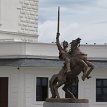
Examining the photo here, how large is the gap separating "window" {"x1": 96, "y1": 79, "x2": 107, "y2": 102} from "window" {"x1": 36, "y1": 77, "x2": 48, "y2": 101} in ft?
9.97

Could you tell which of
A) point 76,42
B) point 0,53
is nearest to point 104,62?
point 0,53

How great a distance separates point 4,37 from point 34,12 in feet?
12.7

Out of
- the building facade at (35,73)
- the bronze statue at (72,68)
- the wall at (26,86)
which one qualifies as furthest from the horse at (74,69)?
the wall at (26,86)

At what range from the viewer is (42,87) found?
33.4 m

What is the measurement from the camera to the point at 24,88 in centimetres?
3256

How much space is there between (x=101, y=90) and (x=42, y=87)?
350 centimetres

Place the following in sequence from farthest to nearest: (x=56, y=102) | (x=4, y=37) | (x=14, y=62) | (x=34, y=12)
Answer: (x=34, y=12)
(x=4, y=37)
(x=14, y=62)
(x=56, y=102)

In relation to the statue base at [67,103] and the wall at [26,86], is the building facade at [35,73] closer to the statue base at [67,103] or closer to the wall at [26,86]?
the wall at [26,86]

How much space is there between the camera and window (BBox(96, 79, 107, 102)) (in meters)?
33.8

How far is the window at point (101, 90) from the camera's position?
111 ft

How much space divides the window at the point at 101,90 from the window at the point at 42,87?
3039 millimetres

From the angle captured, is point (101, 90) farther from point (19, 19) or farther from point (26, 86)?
point (19, 19)

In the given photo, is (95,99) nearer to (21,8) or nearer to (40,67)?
(40,67)

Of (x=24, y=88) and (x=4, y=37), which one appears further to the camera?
(x=4, y=37)
